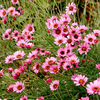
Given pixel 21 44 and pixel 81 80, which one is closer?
pixel 81 80

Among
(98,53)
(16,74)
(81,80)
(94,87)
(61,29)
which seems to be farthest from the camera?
(98,53)

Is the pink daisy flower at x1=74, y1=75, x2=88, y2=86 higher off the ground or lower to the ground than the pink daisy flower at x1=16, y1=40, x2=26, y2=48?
lower

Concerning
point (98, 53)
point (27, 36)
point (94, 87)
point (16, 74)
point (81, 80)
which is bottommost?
point (94, 87)

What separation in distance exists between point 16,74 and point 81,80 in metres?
0.54

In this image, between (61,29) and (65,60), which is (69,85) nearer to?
(65,60)

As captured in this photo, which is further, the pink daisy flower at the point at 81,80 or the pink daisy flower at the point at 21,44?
the pink daisy flower at the point at 21,44

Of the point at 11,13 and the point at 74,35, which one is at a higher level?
the point at 11,13

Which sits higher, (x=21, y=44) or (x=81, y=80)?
(x=21, y=44)

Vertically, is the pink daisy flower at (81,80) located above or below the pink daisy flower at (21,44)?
below

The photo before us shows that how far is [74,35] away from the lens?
43.5 inches

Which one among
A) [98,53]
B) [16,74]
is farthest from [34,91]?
[98,53]

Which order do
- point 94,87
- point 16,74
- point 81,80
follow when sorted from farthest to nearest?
point 16,74
point 81,80
point 94,87

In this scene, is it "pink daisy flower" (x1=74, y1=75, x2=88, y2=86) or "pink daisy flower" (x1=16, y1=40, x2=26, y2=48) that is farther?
"pink daisy flower" (x1=16, y1=40, x2=26, y2=48)

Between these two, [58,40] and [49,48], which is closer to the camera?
[58,40]
